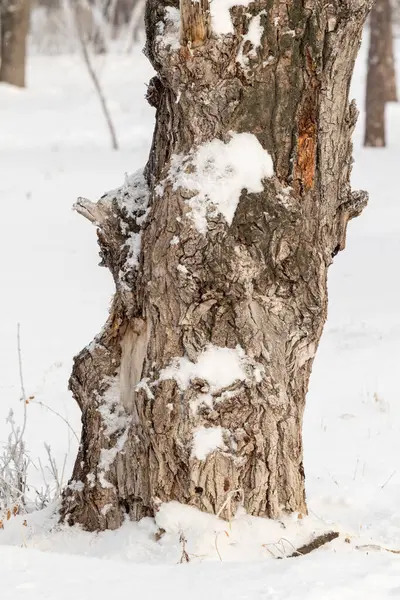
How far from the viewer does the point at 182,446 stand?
2.90 meters

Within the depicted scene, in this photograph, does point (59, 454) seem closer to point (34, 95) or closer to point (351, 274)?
point (351, 274)

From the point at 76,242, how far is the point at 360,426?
5.26m

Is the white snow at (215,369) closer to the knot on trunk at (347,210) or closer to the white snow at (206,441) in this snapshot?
the white snow at (206,441)

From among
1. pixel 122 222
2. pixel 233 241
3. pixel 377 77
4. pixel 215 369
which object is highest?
pixel 377 77

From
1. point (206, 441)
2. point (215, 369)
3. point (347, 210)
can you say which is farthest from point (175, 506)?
point (347, 210)

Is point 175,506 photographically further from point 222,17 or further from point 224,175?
point 222,17

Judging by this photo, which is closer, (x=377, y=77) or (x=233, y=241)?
(x=233, y=241)

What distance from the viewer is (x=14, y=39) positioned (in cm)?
1955

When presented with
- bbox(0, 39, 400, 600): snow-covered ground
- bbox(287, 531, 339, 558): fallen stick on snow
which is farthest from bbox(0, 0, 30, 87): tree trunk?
bbox(287, 531, 339, 558): fallen stick on snow

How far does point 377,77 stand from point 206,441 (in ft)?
39.4

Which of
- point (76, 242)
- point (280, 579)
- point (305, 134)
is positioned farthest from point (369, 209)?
point (280, 579)

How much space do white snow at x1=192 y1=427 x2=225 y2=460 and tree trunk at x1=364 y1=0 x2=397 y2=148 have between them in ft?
38.6

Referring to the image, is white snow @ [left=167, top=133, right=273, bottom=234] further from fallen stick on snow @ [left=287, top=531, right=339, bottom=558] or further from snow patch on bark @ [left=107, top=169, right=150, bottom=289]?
fallen stick on snow @ [left=287, top=531, right=339, bottom=558]

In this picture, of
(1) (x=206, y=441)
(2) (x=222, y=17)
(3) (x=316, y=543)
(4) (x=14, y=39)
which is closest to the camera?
(2) (x=222, y=17)
